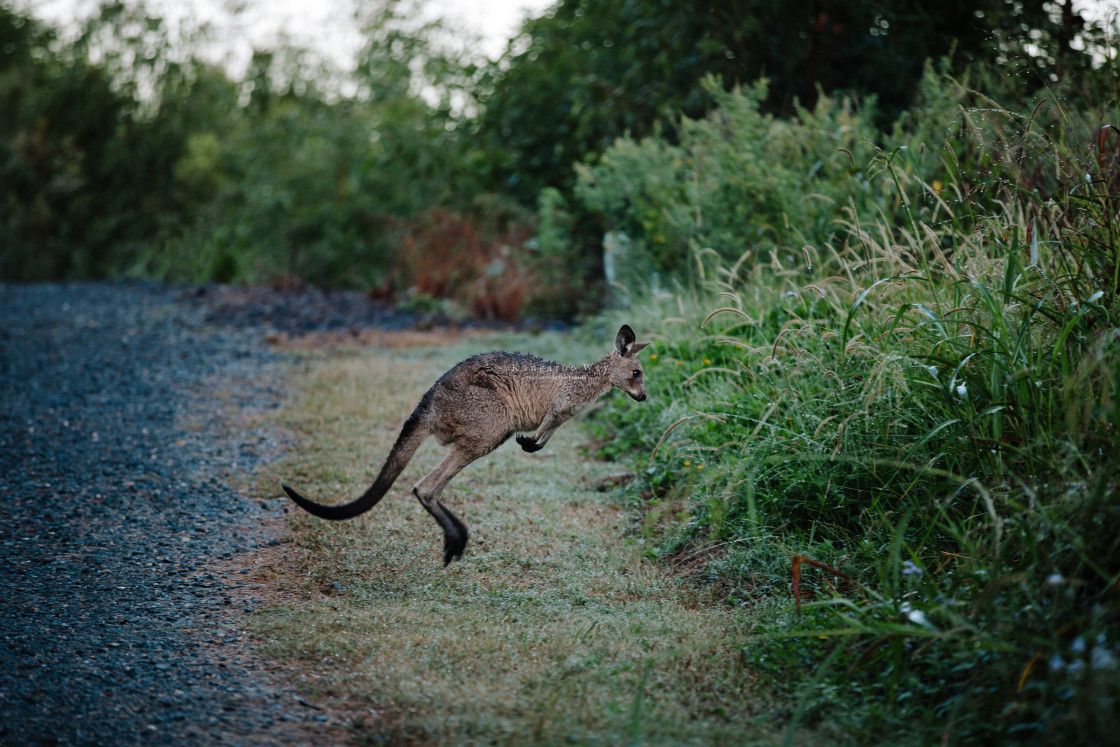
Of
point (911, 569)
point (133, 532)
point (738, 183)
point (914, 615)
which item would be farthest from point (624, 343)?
point (738, 183)

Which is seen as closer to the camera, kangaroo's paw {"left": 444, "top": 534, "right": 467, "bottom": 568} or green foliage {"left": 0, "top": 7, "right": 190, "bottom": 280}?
kangaroo's paw {"left": 444, "top": 534, "right": 467, "bottom": 568}

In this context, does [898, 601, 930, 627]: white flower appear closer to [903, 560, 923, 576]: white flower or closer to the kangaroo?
[903, 560, 923, 576]: white flower

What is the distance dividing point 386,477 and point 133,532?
5.16 feet

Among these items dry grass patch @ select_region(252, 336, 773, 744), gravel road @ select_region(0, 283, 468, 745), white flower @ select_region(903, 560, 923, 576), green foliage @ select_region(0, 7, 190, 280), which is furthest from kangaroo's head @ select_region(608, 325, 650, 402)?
green foliage @ select_region(0, 7, 190, 280)

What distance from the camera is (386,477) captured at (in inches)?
184

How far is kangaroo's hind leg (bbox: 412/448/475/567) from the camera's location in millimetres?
4680

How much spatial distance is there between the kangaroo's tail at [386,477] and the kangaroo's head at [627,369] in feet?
3.70

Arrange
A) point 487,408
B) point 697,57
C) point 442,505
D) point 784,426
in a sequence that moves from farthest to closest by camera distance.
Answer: point 697,57 < point 784,426 < point 487,408 < point 442,505

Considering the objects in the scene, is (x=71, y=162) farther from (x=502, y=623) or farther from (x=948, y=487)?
(x=948, y=487)

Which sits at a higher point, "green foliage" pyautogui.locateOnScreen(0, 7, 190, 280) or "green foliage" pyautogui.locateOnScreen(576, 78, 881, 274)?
"green foliage" pyautogui.locateOnScreen(0, 7, 190, 280)

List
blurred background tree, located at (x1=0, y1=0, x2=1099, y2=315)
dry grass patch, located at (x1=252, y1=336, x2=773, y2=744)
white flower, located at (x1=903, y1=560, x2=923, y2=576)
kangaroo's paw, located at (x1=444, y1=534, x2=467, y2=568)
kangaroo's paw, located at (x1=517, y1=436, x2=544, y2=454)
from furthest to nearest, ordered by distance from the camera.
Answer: blurred background tree, located at (x1=0, y1=0, x2=1099, y2=315), kangaroo's paw, located at (x1=517, y1=436, x2=544, y2=454), kangaroo's paw, located at (x1=444, y1=534, x2=467, y2=568), white flower, located at (x1=903, y1=560, x2=923, y2=576), dry grass patch, located at (x1=252, y1=336, x2=773, y2=744)

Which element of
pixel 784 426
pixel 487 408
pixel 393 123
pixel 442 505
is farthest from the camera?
pixel 393 123

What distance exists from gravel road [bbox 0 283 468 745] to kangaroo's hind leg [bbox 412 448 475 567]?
0.96 meters

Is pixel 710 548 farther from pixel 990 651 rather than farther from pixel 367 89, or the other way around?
pixel 367 89
